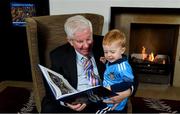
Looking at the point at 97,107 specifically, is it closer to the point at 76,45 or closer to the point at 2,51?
the point at 76,45

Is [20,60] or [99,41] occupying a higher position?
[99,41]

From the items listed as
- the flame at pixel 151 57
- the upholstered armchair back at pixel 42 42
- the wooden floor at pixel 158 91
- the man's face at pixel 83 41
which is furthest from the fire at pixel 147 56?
the man's face at pixel 83 41

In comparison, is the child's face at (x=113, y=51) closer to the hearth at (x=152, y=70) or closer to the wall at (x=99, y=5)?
the wall at (x=99, y=5)

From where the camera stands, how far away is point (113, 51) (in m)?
1.38

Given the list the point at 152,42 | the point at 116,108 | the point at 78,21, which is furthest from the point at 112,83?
the point at 152,42

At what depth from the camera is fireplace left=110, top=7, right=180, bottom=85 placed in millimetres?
2490

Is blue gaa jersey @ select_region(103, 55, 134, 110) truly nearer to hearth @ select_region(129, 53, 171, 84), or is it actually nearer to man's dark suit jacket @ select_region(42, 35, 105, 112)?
man's dark suit jacket @ select_region(42, 35, 105, 112)

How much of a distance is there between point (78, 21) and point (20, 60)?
1.54 metres

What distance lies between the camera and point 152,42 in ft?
9.62

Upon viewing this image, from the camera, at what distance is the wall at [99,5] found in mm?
2361

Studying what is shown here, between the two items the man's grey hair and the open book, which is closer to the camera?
the open book

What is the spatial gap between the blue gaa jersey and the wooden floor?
1215 mm

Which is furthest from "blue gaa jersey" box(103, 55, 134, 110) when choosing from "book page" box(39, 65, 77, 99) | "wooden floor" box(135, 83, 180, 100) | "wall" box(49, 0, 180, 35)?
"wooden floor" box(135, 83, 180, 100)

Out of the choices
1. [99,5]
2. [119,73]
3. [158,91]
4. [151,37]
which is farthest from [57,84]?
[151,37]
